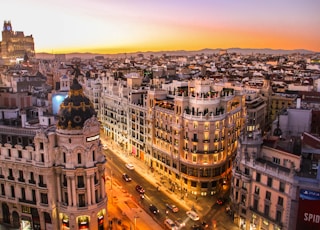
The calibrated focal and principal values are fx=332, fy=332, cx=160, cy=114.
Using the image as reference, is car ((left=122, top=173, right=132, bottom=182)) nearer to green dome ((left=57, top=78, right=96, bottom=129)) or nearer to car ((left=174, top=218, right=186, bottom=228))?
car ((left=174, top=218, right=186, bottom=228))

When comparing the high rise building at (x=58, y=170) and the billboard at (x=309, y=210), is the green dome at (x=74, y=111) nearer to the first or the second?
the high rise building at (x=58, y=170)

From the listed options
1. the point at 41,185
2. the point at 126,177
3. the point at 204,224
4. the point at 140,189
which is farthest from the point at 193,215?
the point at 41,185

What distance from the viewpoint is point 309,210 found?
64125 millimetres

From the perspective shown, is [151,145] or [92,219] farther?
[151,145]

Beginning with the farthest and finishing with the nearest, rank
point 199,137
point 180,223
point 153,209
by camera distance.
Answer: point 199,137 → point 153,209 → point 180,223

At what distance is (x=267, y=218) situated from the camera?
72.4m

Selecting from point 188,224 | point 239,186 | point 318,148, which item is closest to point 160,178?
point 188,224

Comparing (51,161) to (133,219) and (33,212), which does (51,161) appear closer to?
(33,212)

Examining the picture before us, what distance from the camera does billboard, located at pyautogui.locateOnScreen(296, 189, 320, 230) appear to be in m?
63.5

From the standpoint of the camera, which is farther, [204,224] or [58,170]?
[204,224]

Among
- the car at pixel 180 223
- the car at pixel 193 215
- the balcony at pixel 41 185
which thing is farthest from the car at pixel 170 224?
the balcony at pixel 41 185

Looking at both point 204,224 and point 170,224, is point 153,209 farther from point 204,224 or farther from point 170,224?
point 204,224

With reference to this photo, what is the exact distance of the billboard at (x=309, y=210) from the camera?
6350 cm

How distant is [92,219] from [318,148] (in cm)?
5294
